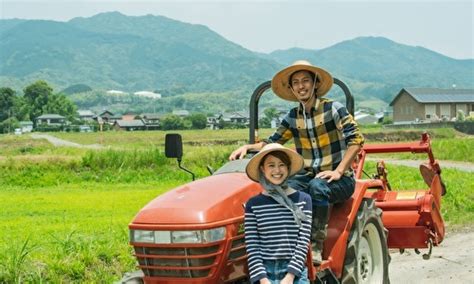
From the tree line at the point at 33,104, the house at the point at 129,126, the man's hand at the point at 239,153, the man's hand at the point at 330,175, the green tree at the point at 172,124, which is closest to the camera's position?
the man's hand at the point at 330,175

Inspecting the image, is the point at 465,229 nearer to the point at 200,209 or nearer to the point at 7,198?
the point at 200,209

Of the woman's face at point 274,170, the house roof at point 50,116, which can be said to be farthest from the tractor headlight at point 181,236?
the house roof at point 50,116

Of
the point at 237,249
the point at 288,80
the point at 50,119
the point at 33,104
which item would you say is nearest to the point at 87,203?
the point at 288,80

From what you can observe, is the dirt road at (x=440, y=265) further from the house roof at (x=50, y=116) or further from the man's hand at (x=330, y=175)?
the house roof at (x=50, y=116)

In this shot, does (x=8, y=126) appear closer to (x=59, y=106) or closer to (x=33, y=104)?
(x=33, y=104)

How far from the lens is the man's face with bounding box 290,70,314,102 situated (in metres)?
4.98

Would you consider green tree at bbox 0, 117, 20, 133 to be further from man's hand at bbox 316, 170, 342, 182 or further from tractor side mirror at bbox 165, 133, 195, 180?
man's hand at bbox 316, 170, 342, 182

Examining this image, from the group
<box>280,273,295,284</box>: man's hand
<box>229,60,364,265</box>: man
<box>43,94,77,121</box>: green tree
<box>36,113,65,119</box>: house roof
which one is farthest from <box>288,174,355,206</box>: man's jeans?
<box>43,94,77,121</box>: green tree

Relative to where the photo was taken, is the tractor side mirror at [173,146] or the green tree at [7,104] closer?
the tractor side mirror at [173,146]

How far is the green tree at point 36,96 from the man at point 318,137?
12433cm

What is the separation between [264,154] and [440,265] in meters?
4.07

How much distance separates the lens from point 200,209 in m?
4.35

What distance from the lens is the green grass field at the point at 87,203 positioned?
6.24 metres

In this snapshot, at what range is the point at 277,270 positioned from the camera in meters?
4.27
